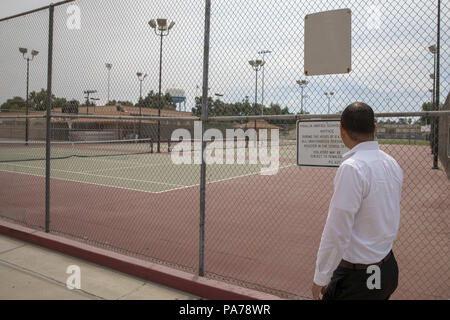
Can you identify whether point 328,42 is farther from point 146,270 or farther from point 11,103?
point 11,103

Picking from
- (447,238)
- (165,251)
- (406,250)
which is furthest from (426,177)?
(165,251)

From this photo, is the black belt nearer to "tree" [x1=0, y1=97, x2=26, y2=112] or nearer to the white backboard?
the white backboard

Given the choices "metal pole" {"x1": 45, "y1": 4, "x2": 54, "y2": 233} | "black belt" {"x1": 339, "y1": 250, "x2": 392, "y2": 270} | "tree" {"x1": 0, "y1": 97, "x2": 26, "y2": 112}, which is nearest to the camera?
"black belt" {"x1": 339, "y1": 250, "x2": 392, "y2": 270}

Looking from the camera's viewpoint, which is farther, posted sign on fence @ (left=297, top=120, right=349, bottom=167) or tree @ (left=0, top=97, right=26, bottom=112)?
tree @ (left=0, top=97, right=26, bottom=112)

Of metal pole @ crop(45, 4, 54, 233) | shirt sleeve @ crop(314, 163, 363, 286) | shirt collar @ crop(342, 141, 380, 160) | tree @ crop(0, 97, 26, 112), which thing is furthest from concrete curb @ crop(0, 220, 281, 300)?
tree @ crop(0, 97, 26, 112)

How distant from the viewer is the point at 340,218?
2.17m

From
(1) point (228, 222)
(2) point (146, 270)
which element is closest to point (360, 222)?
(2) point (146, 270)

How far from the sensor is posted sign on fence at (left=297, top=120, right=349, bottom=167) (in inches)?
147

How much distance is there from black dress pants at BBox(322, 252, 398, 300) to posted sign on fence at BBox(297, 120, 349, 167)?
1.48m

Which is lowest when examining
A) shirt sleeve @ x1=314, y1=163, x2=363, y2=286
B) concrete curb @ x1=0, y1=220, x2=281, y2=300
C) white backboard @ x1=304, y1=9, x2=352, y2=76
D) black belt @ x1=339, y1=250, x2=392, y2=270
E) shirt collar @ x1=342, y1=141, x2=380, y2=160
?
concrete curb @ x1=0, y1=220, x2=281, y2=300

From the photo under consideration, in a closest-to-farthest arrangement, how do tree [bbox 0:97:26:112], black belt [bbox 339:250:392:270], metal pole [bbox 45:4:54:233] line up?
black belt [bbox 339:250:392:270] < metal pole [bbox 45:4:54:233] < tree [bbox 0:97:26:112]
